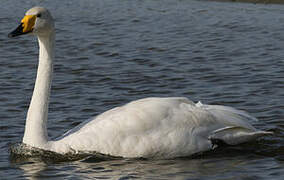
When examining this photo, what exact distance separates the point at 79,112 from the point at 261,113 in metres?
2.29

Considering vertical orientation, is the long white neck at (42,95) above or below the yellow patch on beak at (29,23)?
below

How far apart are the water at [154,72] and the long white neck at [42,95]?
A: 0.31 meters

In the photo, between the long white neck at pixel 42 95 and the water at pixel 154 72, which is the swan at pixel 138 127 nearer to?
the long white neck at pixel 42 95

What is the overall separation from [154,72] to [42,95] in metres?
3.65

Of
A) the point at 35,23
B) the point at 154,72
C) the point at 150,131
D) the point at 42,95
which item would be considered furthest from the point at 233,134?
the point at 154,72

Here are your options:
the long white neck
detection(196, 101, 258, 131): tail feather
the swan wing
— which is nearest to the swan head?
the long white neck

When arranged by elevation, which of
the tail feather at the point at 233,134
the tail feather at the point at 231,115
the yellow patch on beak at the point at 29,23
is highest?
the yellow patch on beak at the point at 29,23

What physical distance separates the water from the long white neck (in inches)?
12.0

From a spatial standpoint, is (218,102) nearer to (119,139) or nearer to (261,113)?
(261,113)

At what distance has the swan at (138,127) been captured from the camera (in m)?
6.90

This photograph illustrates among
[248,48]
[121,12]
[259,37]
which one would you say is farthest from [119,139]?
[121,12]

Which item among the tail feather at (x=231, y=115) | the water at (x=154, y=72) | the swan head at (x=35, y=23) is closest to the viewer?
the water at (x=154, y=72)

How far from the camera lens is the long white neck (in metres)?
7.16

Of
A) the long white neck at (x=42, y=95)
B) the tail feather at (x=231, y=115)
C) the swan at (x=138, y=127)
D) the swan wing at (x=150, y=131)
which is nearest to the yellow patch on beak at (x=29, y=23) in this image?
the swan at (x=138, y=127)
